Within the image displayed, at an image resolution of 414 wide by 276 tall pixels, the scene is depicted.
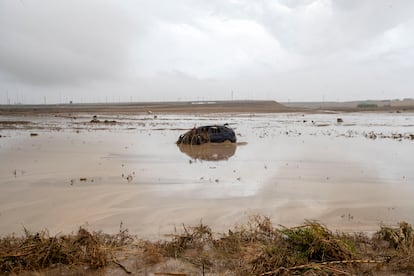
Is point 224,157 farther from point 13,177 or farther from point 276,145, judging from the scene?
point 13,177

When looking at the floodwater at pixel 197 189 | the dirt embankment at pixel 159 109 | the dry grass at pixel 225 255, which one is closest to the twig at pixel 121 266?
the dry grass at pixel 225 255

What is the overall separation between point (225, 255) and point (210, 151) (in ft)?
34.9

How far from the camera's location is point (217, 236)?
5293 mm

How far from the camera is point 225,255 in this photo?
426cm

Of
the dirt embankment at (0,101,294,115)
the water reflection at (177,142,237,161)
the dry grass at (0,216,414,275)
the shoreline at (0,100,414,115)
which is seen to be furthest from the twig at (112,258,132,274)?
the dirt embankment at (0,101,294,115)

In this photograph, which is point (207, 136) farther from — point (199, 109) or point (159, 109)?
point (159, 109)

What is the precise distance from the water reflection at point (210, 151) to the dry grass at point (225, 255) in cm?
831

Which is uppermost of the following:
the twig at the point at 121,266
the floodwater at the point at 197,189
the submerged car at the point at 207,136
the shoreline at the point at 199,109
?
the shoreline at the point at 199,109

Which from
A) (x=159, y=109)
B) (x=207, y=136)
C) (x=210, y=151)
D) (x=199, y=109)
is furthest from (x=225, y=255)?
(x=159, y=109)

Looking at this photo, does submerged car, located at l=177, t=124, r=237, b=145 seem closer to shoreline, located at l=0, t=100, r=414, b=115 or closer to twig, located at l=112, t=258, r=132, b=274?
twig, located at l=112, t=258, r=132, b=274

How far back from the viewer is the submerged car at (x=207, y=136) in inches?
666

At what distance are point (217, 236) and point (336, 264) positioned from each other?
1.99 m

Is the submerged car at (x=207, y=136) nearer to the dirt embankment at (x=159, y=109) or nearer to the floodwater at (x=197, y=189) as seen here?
the floodwater at (x=197, y=189)

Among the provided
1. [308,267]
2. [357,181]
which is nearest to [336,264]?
[308,267]
